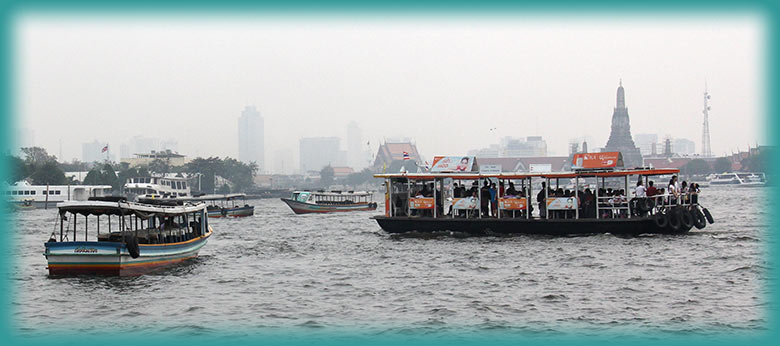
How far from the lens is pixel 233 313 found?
14242 mm

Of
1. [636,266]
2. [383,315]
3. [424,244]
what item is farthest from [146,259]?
[636,266]

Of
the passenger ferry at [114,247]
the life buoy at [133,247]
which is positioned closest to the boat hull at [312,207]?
the passenger ferry at [114,247]

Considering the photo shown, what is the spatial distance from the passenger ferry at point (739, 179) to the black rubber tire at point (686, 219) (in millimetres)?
111468

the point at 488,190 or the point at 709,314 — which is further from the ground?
the point at 488,190

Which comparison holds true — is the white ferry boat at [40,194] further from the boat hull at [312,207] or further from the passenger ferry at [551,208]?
the passenger ferry at [551,208]

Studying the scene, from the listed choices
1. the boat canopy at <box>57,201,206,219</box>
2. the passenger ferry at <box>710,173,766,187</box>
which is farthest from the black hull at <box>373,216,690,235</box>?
the passenger ferry at <box>710,173,766,187</box>

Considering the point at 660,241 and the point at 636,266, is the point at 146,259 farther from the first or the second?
the point at 660,241

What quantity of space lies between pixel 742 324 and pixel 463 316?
170 inches

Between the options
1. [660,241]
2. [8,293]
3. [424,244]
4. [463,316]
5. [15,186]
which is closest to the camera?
[463,316]

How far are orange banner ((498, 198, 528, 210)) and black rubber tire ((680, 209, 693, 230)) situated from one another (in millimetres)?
4652

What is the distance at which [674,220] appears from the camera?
2395cm

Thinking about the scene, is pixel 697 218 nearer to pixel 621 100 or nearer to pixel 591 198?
pixel 591 198

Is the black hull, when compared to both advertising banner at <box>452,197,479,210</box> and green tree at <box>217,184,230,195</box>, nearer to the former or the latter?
advertising banner at <box>452,197,479,210</box>

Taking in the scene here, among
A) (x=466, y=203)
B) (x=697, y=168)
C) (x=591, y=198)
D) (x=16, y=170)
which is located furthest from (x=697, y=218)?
(x=697, y=168)
